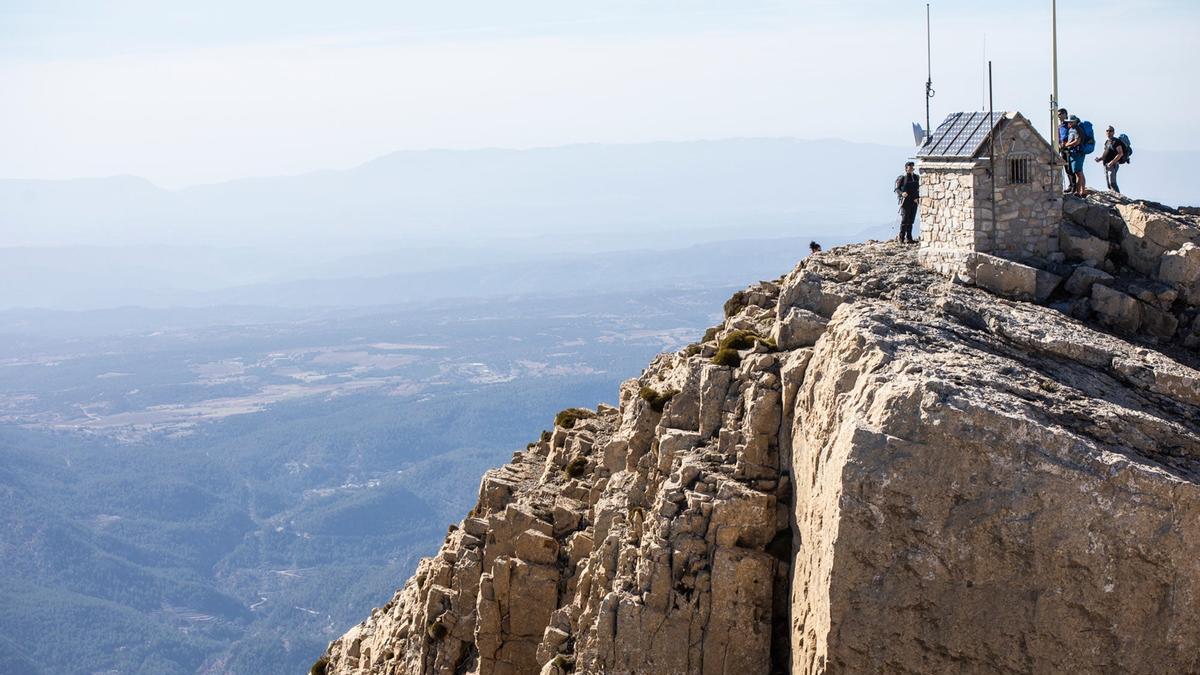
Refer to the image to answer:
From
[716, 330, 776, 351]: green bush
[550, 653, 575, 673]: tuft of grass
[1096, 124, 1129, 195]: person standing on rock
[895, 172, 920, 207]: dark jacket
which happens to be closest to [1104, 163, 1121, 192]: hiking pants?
[1096, 124, 1129, 195]: person standing on rock

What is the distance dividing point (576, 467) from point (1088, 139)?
1556cm

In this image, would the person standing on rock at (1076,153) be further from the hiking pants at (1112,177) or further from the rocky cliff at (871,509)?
the rocky cliff at (871,509)

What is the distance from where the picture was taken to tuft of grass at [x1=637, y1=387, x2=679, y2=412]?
34438mm

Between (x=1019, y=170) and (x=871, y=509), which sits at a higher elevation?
(x=1019, y=170)

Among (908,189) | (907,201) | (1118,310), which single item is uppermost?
(908,189)

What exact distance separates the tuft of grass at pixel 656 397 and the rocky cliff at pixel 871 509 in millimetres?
105

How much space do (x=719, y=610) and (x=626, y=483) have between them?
571 centimetres

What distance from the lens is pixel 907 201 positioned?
38.5 m

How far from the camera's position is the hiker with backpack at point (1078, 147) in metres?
37.1

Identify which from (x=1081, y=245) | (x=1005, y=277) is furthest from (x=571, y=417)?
(x=1081, y=245)

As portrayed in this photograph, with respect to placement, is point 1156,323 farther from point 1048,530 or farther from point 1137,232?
point 1048,530

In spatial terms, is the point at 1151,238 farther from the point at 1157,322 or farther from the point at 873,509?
the point at 873,509

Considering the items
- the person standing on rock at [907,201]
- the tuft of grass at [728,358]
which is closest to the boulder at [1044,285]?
the person standing on rock at [907,201]

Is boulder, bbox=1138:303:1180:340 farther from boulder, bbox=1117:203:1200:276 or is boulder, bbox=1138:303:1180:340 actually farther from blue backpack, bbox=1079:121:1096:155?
blue backpack, bbox=1079:121:1096:155
